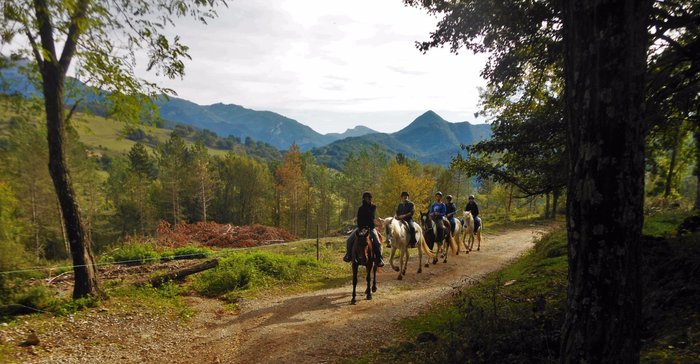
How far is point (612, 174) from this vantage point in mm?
2723

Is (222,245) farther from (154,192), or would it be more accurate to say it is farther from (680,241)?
(154,192)

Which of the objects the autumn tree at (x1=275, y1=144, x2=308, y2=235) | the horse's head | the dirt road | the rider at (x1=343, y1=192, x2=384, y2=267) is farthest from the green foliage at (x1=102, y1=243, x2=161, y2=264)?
the autumn tree at (x1=275, y1=144, x2=308, y2=235)

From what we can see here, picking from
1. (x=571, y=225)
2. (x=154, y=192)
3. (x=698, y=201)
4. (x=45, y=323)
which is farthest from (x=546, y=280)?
(x=154, y=192)

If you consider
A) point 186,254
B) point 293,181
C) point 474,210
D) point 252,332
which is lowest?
point 252,332

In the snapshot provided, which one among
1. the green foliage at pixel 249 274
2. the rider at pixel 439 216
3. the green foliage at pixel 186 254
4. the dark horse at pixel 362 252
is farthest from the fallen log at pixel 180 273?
the rider at pixel 439 216

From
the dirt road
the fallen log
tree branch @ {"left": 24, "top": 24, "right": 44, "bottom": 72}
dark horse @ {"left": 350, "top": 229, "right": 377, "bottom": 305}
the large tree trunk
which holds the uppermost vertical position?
tree branch @ {"left": 24, "top": 24, "right": 44, "bottom": 72}

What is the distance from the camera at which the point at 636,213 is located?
275cm

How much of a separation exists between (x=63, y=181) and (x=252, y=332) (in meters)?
6.47

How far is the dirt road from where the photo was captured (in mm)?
7250

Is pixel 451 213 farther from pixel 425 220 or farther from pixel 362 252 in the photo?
pixel 362 252

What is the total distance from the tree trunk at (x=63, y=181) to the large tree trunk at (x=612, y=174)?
11.2 metres

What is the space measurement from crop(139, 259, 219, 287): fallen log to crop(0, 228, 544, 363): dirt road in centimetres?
162

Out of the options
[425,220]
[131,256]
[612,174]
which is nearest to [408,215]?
[425,220]

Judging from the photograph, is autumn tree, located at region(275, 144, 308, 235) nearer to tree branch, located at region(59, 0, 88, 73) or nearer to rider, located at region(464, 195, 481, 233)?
rider, located at region(464, 195, 481, 233)
